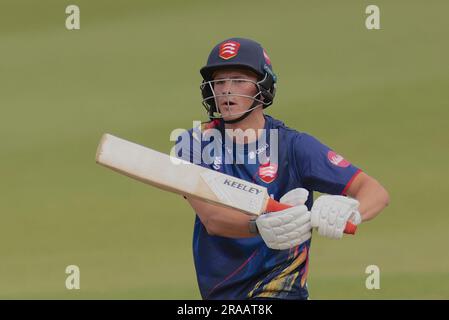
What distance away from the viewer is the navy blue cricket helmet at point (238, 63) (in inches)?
263

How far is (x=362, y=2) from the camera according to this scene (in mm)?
13484

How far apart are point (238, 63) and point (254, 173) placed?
59 centimetres

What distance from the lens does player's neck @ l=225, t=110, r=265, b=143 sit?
6.76 meters

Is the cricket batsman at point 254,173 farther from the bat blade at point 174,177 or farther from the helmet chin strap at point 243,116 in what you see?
the bat blade at point 174,177

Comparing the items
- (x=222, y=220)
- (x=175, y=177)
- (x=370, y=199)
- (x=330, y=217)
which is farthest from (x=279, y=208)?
(x=370, y=199)

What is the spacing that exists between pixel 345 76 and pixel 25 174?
3371 mm

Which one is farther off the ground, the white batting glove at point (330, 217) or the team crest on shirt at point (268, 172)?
the team crest on shirt at point (268, 172)

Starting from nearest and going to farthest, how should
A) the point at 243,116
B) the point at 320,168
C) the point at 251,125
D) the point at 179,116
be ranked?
1. the point at 320,168
2. the point at 243,116
3. the point at 251,125
4. the point at 179,116

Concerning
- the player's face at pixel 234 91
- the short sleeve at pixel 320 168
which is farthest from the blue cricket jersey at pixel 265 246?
the player's face at pixel 234 91

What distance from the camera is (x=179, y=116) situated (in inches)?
492

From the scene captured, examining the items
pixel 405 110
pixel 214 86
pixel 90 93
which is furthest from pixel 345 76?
pixel 214 86

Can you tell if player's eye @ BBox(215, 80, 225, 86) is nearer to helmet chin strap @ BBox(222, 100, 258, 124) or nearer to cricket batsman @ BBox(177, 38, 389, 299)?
cricket batsman @ BBox(177, 38, 389, 299)

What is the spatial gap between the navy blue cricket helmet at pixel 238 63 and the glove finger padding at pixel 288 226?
3.28 ft

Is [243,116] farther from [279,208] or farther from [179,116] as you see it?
[179,116]
